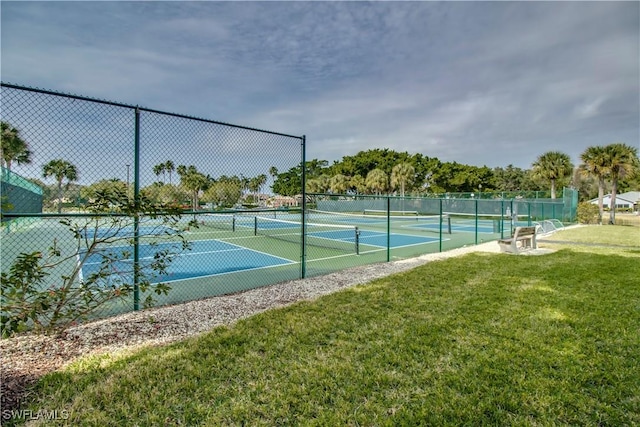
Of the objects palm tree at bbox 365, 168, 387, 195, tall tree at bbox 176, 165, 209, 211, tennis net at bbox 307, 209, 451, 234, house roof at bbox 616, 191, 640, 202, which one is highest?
palm tree at bbox 365, 168, 387, 195

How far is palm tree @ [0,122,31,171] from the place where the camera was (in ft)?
11.6

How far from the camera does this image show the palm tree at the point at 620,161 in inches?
1020

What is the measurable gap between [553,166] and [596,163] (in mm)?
7721

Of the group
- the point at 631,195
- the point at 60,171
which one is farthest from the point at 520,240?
the point at 631,195

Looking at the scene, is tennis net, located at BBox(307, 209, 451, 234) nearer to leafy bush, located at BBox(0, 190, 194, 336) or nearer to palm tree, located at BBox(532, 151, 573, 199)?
leafy bush, located at BBox(0, 190, 194, 336)

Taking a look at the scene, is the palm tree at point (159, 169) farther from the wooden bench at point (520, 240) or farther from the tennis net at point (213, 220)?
the wooden bench at point (520, 240)

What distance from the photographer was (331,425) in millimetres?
2211

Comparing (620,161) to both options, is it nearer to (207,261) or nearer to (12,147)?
(207,261)

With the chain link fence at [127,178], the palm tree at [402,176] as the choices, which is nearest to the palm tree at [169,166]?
the chain link fence at [127,178]

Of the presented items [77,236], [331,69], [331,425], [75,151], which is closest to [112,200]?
[77,236]

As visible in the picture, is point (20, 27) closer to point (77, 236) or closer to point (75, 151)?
point (75, 151)

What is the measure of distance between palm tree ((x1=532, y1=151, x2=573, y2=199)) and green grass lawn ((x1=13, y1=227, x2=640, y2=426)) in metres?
36.6

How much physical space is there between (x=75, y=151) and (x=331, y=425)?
435 centimetres

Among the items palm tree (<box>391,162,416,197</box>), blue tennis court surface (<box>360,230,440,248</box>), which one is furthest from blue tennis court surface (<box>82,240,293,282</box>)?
palm tree (<box>391,162,416,197</box>)
